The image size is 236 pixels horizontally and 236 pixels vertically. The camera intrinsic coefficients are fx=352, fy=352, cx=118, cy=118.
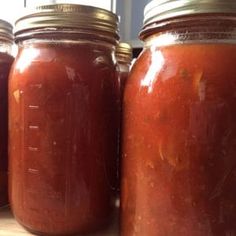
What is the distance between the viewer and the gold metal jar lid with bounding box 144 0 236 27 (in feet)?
1.12

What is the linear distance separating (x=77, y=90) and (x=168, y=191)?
0.54ft

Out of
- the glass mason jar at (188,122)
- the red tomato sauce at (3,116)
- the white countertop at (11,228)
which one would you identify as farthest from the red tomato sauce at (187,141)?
the red tomato sauce at (3,116)

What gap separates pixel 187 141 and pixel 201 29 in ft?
0.38

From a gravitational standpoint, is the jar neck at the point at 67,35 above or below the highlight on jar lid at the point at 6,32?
below

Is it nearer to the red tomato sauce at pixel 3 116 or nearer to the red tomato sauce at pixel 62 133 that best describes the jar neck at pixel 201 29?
the red tomato sauce at pixel 62 133

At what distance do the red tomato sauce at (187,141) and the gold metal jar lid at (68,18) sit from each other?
0.10m

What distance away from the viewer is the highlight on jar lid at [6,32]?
1.79 ft

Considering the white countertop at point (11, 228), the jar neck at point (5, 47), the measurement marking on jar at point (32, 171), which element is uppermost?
the jar neck at point (5, 47)

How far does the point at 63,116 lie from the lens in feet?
1.42

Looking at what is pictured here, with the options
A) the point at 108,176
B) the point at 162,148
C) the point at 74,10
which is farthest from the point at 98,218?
the point at 74,10

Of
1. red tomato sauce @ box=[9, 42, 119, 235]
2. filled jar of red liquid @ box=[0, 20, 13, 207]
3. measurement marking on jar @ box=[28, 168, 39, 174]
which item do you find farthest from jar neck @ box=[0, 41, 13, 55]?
measurement marking on jar @ box=[28, 168, 39, 174]

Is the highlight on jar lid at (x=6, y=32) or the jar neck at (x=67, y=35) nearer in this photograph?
the jar neck at (x=67, y=35)

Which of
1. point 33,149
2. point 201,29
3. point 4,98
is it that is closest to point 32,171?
point 33,149

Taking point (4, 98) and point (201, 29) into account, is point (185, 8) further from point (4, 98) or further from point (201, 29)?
point (4, 98)
